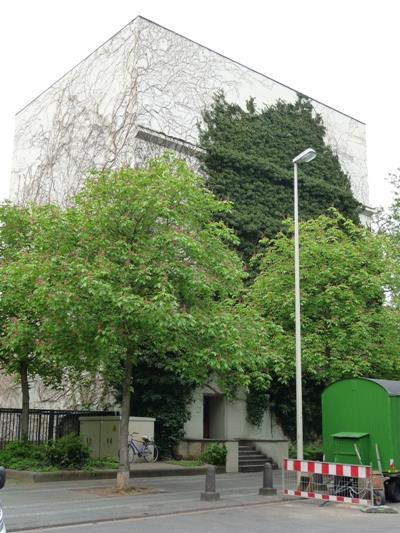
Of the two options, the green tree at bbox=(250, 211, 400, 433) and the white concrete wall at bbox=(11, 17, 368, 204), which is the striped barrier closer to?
the green tree at bbox=(250, 211, 400, 433)

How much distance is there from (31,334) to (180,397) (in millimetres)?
8186

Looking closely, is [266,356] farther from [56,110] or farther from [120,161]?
[56,110]

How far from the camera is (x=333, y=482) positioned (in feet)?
48.5

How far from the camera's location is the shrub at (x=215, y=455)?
74.8 ft

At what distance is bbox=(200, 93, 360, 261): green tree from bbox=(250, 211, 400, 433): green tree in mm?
7620

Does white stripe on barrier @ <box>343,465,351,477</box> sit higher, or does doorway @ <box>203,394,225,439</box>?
doorway @ <box>203,394,225,439</box>

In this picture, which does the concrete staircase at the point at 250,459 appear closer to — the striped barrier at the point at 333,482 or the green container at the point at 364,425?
the green container at the point at 364,425

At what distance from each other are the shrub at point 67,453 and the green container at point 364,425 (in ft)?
23.9

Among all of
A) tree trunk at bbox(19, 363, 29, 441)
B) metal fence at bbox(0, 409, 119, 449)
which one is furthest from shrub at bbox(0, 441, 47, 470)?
metal fence at bbox(0, 409, 119, 449)

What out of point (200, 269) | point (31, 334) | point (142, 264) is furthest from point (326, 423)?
point (31, 334)

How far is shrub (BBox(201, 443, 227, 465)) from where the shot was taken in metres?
22.8

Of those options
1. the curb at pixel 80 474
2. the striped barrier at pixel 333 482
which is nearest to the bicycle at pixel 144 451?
the curb at pixel 80 474

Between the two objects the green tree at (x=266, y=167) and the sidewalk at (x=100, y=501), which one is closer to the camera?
the sidewalk at (x=100, y=501)

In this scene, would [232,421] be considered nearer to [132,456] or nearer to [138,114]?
[132,456]
